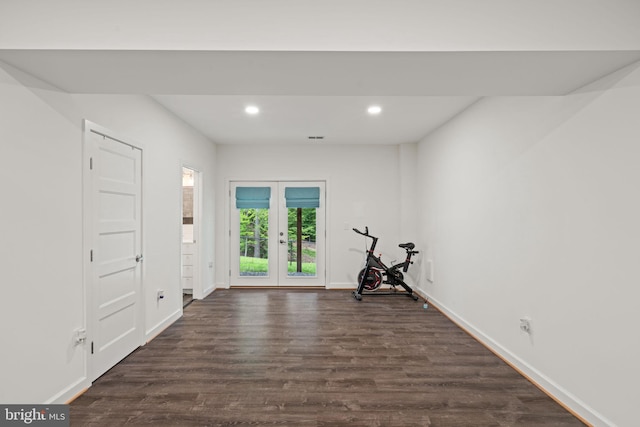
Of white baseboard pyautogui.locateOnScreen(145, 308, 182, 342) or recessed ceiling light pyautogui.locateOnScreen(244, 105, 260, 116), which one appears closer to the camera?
white baseboard pyautogui.locateOnScreen(145, 308, 182, 342)

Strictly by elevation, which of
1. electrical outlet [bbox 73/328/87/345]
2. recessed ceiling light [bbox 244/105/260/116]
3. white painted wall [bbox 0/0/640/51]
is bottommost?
electrical outlet [bbox 73/328/87/345]

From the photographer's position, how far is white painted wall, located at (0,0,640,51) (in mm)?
1572

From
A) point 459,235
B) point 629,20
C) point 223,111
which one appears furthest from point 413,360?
point 223,111

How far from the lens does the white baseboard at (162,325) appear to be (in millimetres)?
3137

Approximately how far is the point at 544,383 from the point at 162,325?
149 inches

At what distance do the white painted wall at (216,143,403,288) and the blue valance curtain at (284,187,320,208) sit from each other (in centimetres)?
21

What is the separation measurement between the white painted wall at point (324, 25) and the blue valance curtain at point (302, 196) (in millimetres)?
3805

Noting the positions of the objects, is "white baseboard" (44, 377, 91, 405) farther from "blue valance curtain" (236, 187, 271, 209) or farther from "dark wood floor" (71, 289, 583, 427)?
"blue valance curtain" (236, 187, 271, 209)

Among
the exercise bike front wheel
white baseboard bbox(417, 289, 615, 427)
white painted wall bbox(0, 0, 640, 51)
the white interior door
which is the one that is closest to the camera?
white painted wall bbox(0, 0, 640, 51)

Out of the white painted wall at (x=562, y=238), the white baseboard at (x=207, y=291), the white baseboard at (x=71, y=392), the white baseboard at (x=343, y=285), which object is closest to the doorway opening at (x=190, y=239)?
the white baseboard at (x=207, y=291)

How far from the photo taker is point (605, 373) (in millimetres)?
1802

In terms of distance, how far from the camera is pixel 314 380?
2383 mm

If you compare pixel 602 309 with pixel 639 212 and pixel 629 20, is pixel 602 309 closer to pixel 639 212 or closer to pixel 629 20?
pixel 639 212
